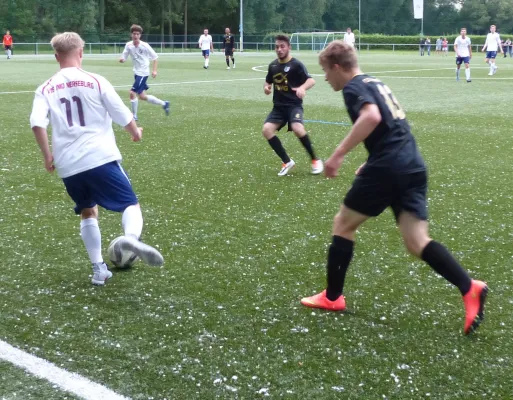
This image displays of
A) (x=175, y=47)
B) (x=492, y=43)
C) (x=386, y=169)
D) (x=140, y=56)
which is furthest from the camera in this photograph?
(x=175, y=47)

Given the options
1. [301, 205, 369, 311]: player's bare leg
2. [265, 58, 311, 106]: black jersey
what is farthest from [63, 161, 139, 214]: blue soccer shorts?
[265, 58, 311, 106]: black jersey

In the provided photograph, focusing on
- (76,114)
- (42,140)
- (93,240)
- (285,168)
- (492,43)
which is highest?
(492,43)

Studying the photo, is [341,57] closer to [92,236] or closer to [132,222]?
[132,222]

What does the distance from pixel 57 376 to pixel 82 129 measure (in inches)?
67.0

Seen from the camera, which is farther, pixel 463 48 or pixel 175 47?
pixel 175 47

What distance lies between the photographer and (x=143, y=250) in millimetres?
4352

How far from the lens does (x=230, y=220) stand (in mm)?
6797

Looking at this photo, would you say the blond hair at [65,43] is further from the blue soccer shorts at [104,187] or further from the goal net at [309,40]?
the goal net at [309,40]

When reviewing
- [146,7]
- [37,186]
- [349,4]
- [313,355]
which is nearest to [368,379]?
[313,355]

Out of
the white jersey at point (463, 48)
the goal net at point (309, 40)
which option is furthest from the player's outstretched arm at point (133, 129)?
the goal net at point (309, 40)

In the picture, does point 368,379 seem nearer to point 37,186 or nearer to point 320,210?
point 320,210

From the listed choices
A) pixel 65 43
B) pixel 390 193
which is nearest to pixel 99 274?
pixel 65 43

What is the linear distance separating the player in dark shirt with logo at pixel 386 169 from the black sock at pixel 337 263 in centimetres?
16

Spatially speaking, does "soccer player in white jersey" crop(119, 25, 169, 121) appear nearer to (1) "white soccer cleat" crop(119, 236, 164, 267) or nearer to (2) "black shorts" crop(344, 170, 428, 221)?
(1) "white soccer cleat" crop(119, 236, 164, 267)
